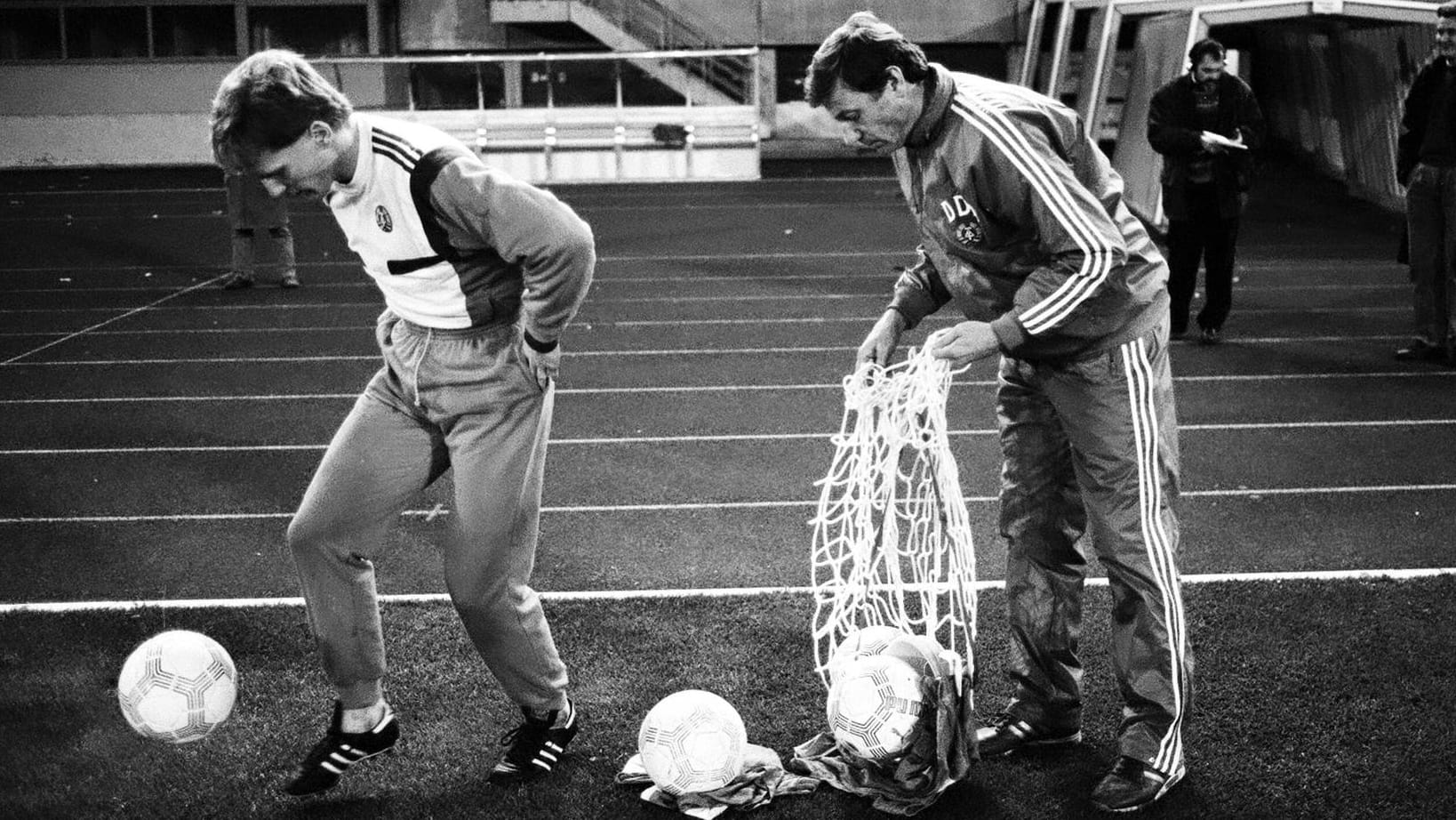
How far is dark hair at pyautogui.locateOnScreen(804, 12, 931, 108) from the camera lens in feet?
10.9

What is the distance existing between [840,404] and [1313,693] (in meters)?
4.67

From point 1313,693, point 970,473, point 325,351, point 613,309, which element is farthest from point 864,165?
point 1313,693

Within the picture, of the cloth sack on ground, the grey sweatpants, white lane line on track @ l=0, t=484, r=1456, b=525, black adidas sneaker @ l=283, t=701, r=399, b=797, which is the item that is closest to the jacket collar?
the grey sweatpants

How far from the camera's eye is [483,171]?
3.46 metres

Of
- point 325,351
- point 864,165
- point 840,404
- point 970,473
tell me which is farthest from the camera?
point 864,165

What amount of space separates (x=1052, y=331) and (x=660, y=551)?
2.83 m

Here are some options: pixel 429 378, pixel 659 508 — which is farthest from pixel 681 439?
pixel 429 378

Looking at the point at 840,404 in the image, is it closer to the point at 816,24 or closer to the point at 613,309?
the point at 613,309

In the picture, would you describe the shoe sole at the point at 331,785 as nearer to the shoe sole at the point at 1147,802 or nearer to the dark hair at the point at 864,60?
the shoe sole at the point at 1147,802

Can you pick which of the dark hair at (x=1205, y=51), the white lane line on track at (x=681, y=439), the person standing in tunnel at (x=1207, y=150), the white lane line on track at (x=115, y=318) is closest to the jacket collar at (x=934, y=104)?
the white lane line on track at (x=681, y=439)

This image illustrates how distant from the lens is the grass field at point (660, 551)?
3.96m

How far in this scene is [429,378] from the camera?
11.9 ft

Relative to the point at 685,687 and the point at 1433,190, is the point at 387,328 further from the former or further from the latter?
the point at 1433,190

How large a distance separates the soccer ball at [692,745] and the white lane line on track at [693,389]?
5.42 m
